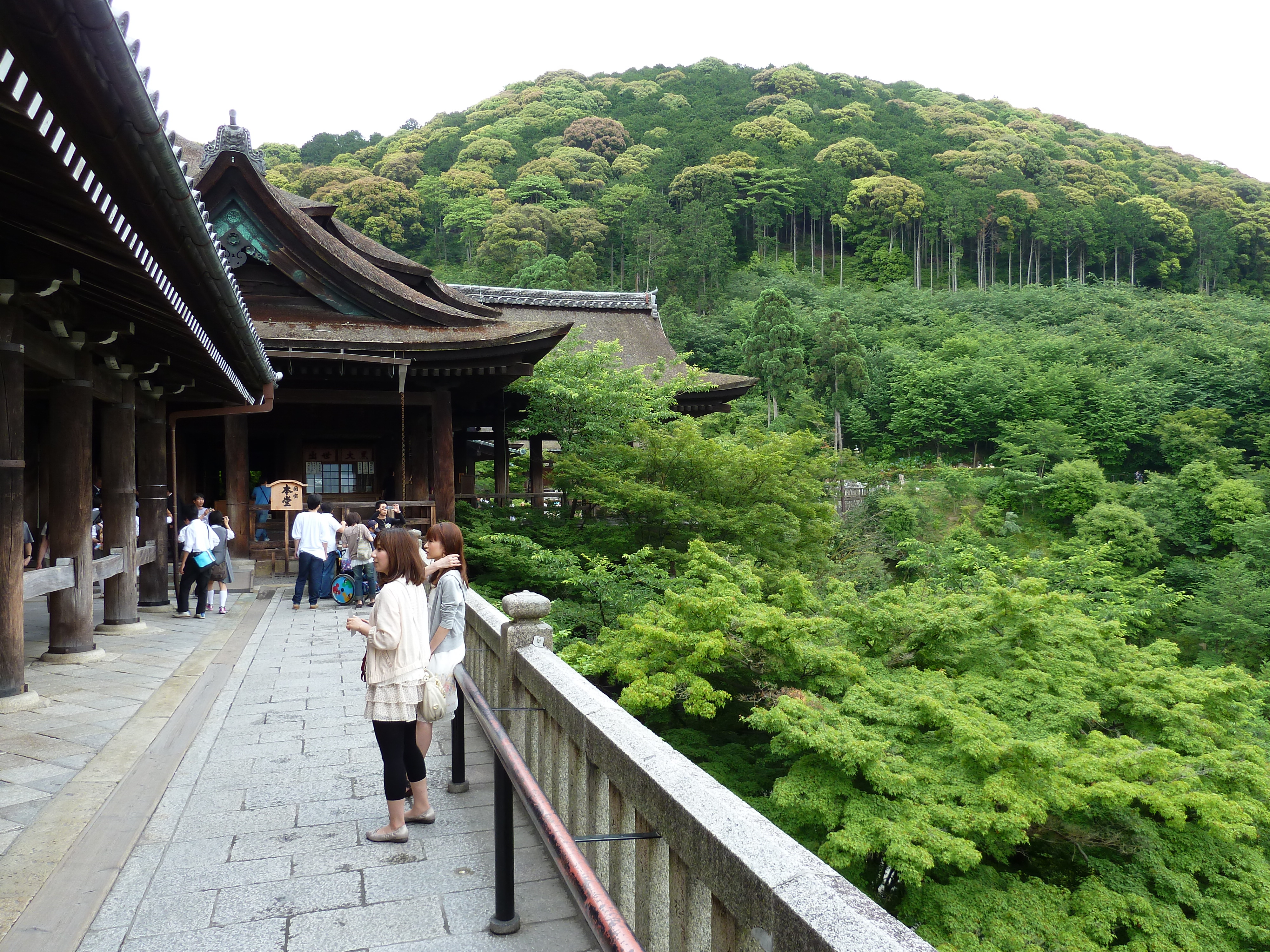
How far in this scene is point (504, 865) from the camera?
3.03 metres

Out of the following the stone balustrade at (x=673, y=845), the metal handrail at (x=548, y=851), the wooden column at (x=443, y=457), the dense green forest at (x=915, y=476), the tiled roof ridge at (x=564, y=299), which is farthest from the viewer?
the tiled roof ridge at (x=564, y=299)

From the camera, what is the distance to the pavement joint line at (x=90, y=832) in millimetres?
3012

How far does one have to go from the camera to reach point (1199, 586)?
79.2ft

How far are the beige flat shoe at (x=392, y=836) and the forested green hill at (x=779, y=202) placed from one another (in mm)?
48188

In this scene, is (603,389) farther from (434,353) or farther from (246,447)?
(246,447)

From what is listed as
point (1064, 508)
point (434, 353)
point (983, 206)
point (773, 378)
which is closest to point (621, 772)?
point (434, 353)

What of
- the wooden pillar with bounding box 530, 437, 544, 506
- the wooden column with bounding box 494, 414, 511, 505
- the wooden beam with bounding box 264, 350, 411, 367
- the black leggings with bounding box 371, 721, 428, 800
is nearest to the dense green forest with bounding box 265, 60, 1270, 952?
the wooden column with bounding box 494, 414, 511, 505

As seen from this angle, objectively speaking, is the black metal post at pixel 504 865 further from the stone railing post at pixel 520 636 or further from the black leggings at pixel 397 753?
the black leggings at pixel 397 753

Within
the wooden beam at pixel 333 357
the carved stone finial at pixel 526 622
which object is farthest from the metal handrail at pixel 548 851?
the wooden beam at pixel 333 357

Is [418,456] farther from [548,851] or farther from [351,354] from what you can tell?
[548,851]

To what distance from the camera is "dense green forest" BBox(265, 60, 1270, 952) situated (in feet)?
18.9

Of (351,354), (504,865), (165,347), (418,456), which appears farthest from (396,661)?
(418,456)

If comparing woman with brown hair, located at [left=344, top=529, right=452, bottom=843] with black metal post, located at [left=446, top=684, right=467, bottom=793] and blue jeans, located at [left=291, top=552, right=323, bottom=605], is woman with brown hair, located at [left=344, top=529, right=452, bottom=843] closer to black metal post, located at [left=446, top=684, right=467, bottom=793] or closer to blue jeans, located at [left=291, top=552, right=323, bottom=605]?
black metal post, located at [left=446, top=684, right=467, bottom=793]

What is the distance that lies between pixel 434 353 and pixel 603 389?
10.4 ft
